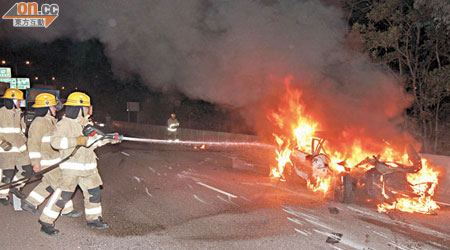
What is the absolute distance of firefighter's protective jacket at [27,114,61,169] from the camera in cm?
562

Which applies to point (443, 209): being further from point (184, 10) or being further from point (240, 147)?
point (240, 147)

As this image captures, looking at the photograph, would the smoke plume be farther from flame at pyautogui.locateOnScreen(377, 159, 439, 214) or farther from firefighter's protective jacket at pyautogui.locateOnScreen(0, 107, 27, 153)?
firefighter's protective jacket at pyautogui.locateOnScreen(0, 107, 27, 153)

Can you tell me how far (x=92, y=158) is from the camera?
5.06 m

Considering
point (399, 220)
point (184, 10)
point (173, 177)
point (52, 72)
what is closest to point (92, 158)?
point (173, 177)

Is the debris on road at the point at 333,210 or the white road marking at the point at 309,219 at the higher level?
the white road marking at the point at 309,219

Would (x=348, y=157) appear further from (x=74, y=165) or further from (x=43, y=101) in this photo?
(x=43, y=101)

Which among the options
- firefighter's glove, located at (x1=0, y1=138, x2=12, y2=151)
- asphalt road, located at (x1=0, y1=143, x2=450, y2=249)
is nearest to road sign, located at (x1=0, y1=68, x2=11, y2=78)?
asphalt road, located at (x1=0, y1=143, x2=450, y2=249)

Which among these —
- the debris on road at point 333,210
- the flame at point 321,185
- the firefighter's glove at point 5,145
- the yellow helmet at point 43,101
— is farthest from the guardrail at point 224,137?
the firefighter's glove at point 5,145

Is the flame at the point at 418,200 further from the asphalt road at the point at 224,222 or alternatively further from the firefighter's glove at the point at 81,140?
the firefighter's glove at the point at 81,140

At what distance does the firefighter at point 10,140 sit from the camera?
6.06 m

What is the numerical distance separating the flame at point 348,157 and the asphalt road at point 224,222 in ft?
1.34

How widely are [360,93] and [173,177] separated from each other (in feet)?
20.3

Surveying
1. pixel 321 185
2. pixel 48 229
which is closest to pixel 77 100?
pixel 48 229

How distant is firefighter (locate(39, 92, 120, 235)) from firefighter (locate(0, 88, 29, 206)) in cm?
178
